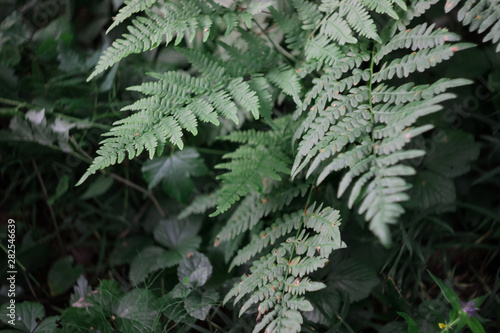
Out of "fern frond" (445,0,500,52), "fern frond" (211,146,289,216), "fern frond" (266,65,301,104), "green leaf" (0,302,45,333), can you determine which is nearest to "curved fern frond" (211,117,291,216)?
"fern frond" (211,146,289,216)

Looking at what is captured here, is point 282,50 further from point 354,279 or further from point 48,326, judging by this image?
point 48,326

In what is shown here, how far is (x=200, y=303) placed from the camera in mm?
1469

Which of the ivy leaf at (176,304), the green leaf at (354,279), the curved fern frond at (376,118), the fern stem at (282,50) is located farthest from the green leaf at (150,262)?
the fern stem at (282,50)

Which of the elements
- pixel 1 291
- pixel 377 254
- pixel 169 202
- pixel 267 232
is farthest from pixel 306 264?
pixel 1 291

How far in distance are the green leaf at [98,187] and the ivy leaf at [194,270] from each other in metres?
0.67

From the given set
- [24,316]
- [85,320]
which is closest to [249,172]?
[85,320]

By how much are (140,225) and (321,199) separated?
3.52ft

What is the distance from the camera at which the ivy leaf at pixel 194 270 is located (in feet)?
5.10

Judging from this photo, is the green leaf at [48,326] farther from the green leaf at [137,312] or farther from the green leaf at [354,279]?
the green leaf at [354,279]

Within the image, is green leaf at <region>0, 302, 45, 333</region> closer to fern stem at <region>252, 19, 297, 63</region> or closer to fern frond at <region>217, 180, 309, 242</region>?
fern frond at <region>217, 180, 309, 242</region>

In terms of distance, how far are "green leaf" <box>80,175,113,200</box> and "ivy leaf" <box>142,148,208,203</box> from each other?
306 millimetres

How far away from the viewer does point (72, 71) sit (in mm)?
1950

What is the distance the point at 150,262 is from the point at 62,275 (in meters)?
0.49

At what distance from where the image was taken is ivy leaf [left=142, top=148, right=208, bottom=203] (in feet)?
5.99
